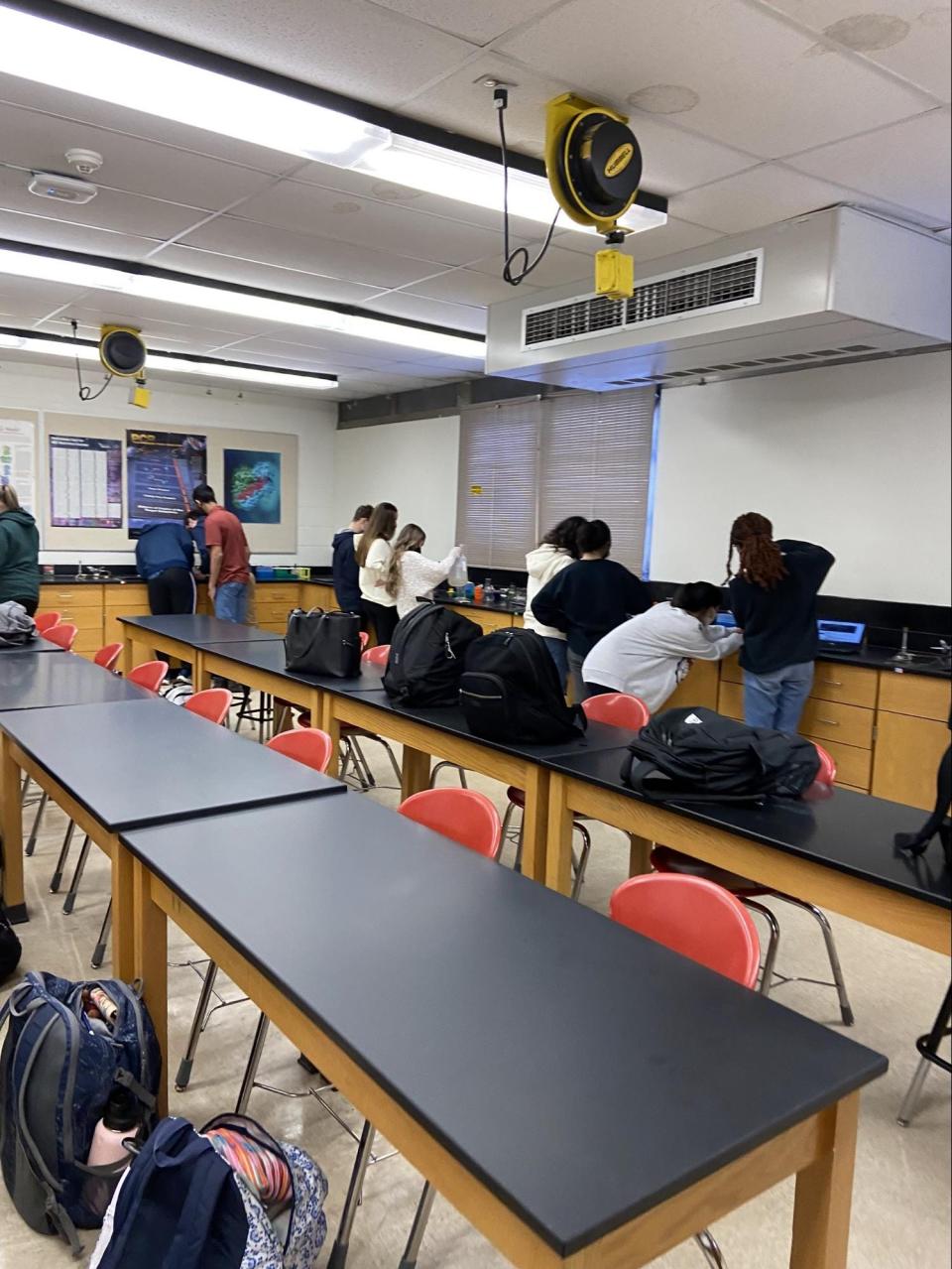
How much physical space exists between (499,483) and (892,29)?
505 centimetres

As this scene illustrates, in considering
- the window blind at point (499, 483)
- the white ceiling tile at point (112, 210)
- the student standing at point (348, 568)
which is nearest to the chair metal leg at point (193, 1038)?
the white ceiling tile at point (112, 210)

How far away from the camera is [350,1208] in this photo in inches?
69.9

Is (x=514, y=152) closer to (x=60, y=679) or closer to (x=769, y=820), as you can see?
(x=769, y=820)

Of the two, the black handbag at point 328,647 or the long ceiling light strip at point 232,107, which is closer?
the long ceiling light strip at point 232,107

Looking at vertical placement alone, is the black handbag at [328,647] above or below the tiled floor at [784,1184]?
above

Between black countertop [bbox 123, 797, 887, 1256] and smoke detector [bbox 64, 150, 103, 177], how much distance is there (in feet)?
8.02

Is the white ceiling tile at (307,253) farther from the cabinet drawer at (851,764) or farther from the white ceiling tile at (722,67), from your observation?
the cabinet drawer at (851,764)

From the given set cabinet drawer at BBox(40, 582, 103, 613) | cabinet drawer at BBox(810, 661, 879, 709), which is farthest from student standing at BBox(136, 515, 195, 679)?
cabinet drawer at BBox(810, 661, 879, 709)

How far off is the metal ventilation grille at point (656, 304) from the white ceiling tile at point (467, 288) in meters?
0.18

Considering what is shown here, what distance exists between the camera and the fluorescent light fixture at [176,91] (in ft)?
7.51

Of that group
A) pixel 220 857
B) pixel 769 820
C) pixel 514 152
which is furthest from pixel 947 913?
pixel 514 152

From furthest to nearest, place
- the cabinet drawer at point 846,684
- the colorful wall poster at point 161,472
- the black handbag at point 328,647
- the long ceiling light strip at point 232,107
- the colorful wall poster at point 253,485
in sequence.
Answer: the colorful wall poster at point 253,485, the colorful wall poster at point 161,472, the cabinet drawer at point 846,684, the black handbag at point 328,647, the long ceiling light strip at point 232,107

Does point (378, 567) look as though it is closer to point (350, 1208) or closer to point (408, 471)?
point (408, 471)

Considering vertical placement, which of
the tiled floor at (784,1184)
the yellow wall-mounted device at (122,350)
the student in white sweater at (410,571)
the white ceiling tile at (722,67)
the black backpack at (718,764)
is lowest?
the tiled floor at (784,1184)
